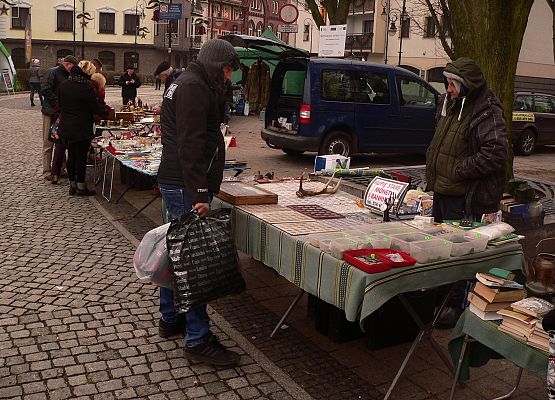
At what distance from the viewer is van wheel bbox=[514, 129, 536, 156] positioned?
636 inches

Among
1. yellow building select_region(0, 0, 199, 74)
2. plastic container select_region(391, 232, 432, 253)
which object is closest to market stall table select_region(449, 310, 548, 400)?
plastic container select_region(391, 232, 432, 253)

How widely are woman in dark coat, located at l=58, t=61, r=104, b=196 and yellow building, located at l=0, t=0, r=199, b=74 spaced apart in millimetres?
50951

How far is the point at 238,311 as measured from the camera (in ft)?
16.5

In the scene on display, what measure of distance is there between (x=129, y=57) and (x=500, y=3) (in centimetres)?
5982

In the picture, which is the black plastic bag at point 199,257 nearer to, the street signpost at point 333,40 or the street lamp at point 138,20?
the street signpost at point 333,40

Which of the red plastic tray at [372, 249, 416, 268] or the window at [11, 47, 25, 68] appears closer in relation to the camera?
the red plastic tray at [372, 249, 416, 268]

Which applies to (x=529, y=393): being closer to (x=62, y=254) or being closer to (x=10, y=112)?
(x=62, y=254)

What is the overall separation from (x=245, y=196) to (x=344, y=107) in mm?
8111

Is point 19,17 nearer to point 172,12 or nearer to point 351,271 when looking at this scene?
point 172,12

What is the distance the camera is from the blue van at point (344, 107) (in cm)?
1206

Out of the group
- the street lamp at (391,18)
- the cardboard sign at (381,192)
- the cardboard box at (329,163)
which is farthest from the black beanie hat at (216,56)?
the street lamp at (391,18)

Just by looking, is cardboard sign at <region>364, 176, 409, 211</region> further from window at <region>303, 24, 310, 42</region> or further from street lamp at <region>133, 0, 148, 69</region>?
street lamp at <region>133, 0, 148, 69</region>

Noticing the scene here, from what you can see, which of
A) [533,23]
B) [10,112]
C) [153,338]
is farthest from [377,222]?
[533,23]

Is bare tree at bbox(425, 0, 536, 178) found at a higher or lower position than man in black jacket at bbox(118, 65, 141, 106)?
higher
